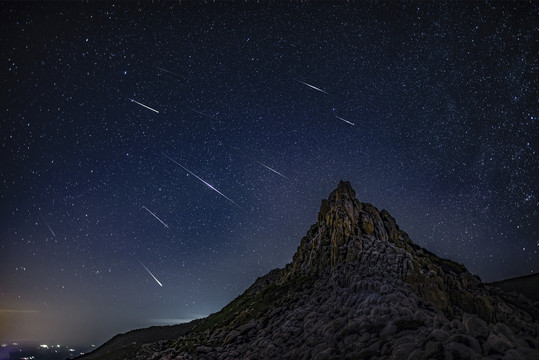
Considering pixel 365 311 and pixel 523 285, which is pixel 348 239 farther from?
pixel 523 285

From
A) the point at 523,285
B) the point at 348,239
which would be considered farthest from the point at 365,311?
the point at 523,285

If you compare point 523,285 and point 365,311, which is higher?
point 365,311

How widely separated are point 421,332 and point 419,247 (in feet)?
181

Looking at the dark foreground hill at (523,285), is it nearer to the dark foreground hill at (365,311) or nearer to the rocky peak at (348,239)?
the dark foreground hill at (365,311)

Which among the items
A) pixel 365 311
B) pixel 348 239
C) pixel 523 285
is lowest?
pixel 523 285

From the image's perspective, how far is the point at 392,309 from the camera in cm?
3023

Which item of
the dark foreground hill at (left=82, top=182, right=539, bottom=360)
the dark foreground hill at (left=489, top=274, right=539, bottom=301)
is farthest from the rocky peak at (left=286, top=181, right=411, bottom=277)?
the dark foreground hill at (left=489, top=274, right=539, bottom=301)

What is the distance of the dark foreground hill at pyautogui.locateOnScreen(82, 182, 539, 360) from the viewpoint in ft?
72.1

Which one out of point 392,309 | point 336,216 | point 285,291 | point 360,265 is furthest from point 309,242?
point 392,309

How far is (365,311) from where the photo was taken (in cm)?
3244

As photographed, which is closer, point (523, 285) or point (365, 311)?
point (365, 311)

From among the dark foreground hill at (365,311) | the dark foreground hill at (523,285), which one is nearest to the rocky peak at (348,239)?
the dark foreground hill at (365,311)

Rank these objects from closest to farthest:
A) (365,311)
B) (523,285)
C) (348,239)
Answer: (365,311)
(348,239)
(523,285)

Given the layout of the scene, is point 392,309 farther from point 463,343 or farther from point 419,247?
point 419,247
